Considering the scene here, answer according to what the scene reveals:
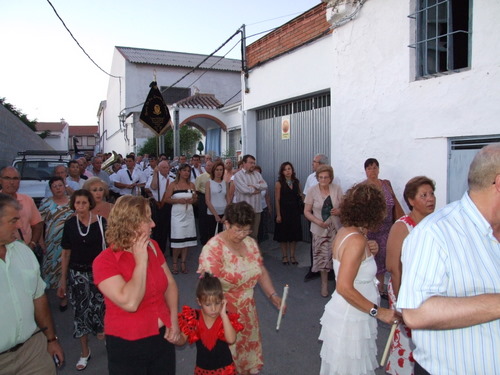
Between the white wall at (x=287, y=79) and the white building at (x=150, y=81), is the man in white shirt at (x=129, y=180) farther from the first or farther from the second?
the white building at (x=150, y=81)

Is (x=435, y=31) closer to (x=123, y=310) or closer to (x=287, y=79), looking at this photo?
(x=287, y=79)

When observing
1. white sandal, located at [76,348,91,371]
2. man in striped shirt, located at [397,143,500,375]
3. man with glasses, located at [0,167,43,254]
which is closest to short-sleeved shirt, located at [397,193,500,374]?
man in striped shirt, located at [397,143,500,375]

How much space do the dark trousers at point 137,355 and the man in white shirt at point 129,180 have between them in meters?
7.44

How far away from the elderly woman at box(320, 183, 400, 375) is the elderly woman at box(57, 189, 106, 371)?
2.49m

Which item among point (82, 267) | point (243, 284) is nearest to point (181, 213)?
point (82, 267)

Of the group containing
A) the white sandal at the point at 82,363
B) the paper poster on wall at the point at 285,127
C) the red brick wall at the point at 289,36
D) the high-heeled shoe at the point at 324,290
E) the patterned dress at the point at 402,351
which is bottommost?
the white sandal at the point at 82,363

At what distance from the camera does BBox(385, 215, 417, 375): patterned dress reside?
3.34 meters

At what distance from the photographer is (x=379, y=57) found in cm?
655

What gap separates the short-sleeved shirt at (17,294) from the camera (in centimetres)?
249

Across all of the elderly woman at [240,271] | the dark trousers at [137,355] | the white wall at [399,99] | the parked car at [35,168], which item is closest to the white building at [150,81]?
the parked car at [35,168]

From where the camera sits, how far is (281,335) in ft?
16.0

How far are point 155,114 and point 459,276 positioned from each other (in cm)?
1322

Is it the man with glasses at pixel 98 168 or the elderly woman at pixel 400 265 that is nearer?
the elderly woman at pixel 400 265

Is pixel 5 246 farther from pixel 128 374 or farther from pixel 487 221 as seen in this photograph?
pixel 487 221
